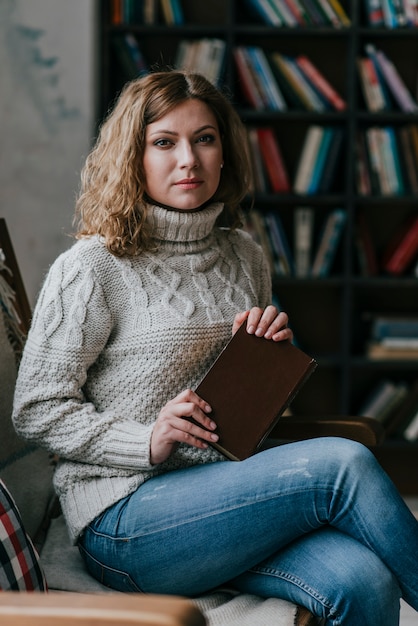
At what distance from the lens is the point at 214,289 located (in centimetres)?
163

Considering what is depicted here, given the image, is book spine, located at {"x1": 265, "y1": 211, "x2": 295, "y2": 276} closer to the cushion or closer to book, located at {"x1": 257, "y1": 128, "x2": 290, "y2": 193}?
book, located at {"x1": 257, "y1": 128, "x2": 290, "y2": 193}

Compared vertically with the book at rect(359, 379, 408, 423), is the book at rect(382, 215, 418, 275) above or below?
above

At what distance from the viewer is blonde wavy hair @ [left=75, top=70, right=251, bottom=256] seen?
1561 millimetres

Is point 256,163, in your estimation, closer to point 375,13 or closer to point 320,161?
point 320,161

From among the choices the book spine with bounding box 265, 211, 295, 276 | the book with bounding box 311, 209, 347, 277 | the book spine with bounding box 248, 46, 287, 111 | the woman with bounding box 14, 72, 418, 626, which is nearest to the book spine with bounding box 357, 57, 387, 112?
the book spine with bounding box 248, 46, 287, 111

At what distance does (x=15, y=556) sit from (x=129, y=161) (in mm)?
754

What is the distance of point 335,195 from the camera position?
3209 millimetres

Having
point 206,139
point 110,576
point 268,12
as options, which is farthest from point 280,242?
point 110,576

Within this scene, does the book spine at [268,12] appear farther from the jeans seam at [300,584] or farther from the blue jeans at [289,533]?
the jeans seam at [300,584]

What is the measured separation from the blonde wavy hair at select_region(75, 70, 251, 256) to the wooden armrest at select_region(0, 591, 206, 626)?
856 mm

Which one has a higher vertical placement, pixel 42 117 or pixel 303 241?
pixel 42 117

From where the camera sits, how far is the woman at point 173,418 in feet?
4.26

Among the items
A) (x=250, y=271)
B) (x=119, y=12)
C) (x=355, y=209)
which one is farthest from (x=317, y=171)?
(x=250, y=271)

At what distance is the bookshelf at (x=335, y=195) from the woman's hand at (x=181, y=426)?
1.90 metres
